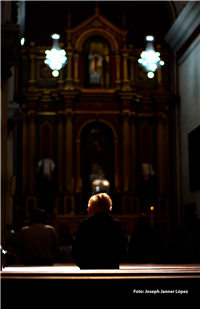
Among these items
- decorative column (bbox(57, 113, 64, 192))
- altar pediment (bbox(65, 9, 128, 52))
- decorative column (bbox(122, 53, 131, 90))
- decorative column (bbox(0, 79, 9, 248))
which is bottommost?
decorative column (bbox(0, 79, 9, 248))

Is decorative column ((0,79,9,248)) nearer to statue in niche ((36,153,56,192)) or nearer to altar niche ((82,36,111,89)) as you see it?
statue in niche ((36,153,56,192))

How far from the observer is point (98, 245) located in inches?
164

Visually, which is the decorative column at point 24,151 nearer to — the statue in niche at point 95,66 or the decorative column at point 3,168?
the statue in niche at point 95,66

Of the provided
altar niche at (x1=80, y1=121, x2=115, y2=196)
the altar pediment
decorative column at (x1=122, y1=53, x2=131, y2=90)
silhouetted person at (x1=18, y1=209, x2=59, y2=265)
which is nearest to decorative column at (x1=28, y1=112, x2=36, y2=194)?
altar niche at (x1=80, y1=121, x2=115, y2=196)

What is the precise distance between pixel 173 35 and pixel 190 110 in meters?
2.76

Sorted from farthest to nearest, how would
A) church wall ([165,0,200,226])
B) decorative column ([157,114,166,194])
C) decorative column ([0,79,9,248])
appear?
1. decorative column ([157,114,166,194])
2. church wall ([165,0,200,226])
3. decorative column ([0,79,9,248])

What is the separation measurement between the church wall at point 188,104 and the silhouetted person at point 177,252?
9.73m

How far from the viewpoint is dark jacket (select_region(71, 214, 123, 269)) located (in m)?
4.14

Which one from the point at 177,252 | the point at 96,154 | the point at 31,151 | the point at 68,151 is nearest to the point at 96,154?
the point at 96,154

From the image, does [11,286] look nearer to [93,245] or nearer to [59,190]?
[93,245]

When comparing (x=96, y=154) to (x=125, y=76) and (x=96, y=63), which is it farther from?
(x=96, y=63)

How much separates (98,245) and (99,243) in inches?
0.7

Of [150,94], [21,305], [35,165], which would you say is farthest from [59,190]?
[21,305]

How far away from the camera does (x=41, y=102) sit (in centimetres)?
1786
